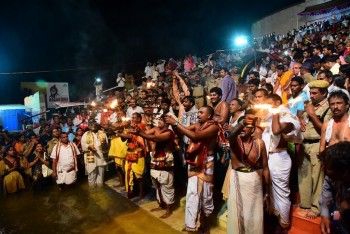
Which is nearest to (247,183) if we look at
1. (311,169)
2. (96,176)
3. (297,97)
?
(311,169)

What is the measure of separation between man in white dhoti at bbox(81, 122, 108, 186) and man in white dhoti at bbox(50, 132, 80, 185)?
0.48 meters

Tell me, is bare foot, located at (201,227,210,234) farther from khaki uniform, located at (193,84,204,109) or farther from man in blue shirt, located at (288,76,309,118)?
khaki uniform, located at (193,84,204,109)

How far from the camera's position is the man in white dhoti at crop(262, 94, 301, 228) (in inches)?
163

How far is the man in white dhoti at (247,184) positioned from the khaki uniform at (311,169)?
97cm

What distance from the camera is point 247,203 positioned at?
3.85 m

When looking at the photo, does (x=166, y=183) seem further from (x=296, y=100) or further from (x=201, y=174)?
(x=296, y=100)

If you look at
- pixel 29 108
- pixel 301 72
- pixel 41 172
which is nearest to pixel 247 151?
pixel 301 72

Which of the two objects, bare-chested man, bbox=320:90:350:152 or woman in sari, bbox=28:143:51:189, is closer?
bare-chested man, bbox=320:90:350:152

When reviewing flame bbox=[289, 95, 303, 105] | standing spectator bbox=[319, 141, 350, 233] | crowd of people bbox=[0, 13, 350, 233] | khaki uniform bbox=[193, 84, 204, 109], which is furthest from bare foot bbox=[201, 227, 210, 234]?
khaki uniform bbox=[193, 84, 204, 109]

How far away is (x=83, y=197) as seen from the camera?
7.90 m

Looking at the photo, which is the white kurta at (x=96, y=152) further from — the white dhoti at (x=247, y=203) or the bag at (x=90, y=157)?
the white dhoti at (x=247, y=203)

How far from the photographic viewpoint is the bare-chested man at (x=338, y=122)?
3.57 m

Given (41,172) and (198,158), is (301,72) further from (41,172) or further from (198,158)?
(41,172)

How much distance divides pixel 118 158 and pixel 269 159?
15.4ft
